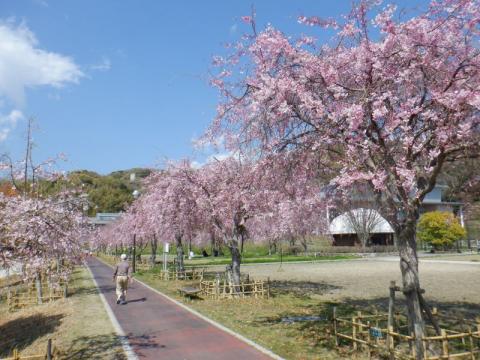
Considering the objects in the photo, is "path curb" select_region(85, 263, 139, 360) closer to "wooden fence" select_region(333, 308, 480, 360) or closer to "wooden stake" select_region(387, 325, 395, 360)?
"wooden fence" select_region(333, 308, 480, 360)

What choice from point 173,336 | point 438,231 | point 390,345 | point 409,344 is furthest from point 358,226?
point 390,345

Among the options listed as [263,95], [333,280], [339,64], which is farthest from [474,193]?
[333,280]

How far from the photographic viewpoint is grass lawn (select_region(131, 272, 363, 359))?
10.0 metres

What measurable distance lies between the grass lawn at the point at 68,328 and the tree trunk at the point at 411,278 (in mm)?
6361

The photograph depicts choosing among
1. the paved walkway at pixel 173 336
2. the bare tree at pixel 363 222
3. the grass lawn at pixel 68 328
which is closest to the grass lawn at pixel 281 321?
the paved walkway at pixel 173 336

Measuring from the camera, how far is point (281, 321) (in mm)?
13656

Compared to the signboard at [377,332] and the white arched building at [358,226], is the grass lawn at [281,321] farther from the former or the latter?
the white arched building at [358,226]

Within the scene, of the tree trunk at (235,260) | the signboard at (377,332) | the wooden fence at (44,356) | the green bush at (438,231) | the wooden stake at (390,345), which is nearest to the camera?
the wooden fence at (44,356)

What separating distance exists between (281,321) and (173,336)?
362cm

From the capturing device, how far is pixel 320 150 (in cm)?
1091

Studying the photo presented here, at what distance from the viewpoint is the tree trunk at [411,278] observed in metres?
9.13

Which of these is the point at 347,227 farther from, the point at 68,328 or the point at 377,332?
the point at 377,332

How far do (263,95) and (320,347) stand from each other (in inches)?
238

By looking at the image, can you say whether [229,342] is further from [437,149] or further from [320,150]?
[437,149]
